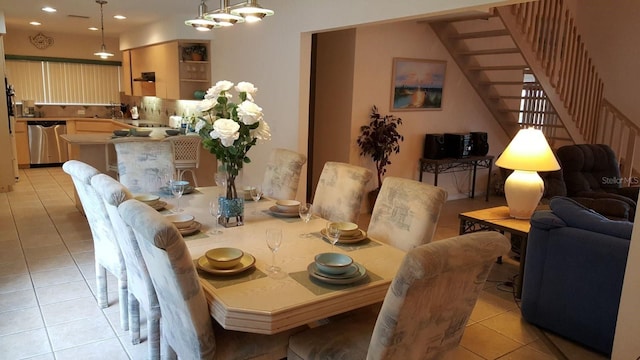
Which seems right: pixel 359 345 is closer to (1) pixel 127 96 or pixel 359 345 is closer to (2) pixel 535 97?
(2) pixel 535 97

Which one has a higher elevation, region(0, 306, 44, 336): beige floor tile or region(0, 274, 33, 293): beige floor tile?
region(0, 274, 33, 293): beige floor tile

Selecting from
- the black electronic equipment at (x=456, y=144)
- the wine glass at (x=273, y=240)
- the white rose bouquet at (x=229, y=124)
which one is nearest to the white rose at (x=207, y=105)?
the white rose bouquet at (x=229, y=124)

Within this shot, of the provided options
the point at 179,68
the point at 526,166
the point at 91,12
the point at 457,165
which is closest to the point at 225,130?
the point at 526,166

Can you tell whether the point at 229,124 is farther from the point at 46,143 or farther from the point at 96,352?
the point at 46,143

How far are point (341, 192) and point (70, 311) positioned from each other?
1.94 metres

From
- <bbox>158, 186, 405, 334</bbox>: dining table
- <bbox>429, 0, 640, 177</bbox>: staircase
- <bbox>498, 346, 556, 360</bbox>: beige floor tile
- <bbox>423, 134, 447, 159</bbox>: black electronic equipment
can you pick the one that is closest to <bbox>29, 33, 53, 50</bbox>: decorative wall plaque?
<bbox>429, 0, 640, 177</bbox>: staircase

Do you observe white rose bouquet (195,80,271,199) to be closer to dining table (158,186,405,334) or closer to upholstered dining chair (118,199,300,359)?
dining table (158,186,405,334)

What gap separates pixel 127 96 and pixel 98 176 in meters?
7.88

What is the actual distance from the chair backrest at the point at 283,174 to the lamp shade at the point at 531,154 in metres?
1.57

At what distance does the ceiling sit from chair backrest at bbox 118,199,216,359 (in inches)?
172

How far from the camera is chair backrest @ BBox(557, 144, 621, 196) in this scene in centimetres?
516

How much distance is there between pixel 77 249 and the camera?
4293mm

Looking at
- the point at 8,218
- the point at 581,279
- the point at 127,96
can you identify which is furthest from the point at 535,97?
the point at 127,96

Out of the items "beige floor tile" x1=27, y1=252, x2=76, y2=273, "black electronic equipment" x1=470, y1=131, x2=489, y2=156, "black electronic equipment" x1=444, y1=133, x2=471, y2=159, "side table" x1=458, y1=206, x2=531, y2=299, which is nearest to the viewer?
"side table" x1=458, y1=206, x2=531, y2=299
